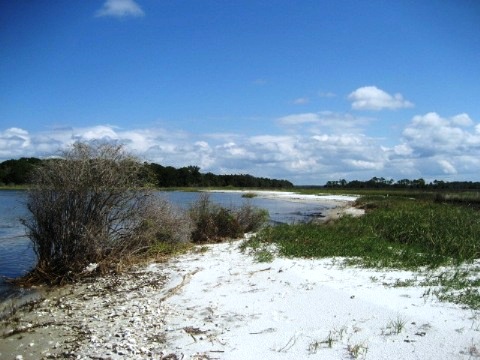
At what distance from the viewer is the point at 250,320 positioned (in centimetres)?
759

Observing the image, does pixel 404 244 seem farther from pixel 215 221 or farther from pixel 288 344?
pixel 288 344

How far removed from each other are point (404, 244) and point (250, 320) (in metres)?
9.35

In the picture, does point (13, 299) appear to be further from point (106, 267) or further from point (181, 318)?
point (181, 318)

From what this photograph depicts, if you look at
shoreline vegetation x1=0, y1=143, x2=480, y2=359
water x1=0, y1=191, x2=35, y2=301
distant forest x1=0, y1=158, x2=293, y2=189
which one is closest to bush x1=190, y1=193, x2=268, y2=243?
shoreline vegetation x1=0, y1=143, x2=480, y2=359

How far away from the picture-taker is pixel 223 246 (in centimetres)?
1619

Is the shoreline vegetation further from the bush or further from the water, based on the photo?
the bush

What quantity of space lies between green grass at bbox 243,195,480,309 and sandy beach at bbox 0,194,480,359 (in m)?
0.80

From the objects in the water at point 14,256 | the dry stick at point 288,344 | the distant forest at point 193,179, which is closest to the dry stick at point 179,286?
the dry stick at point 288,344

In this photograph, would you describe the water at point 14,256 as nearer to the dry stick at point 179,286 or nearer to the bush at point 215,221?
the dry stick at point 179,286

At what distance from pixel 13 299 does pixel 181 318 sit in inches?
189

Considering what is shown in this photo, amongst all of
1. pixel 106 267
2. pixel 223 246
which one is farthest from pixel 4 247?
pixel 223 246

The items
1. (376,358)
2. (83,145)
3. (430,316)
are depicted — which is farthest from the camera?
(83,145)

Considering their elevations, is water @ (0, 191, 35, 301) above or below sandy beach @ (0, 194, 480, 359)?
below

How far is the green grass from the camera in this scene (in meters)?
9.10
